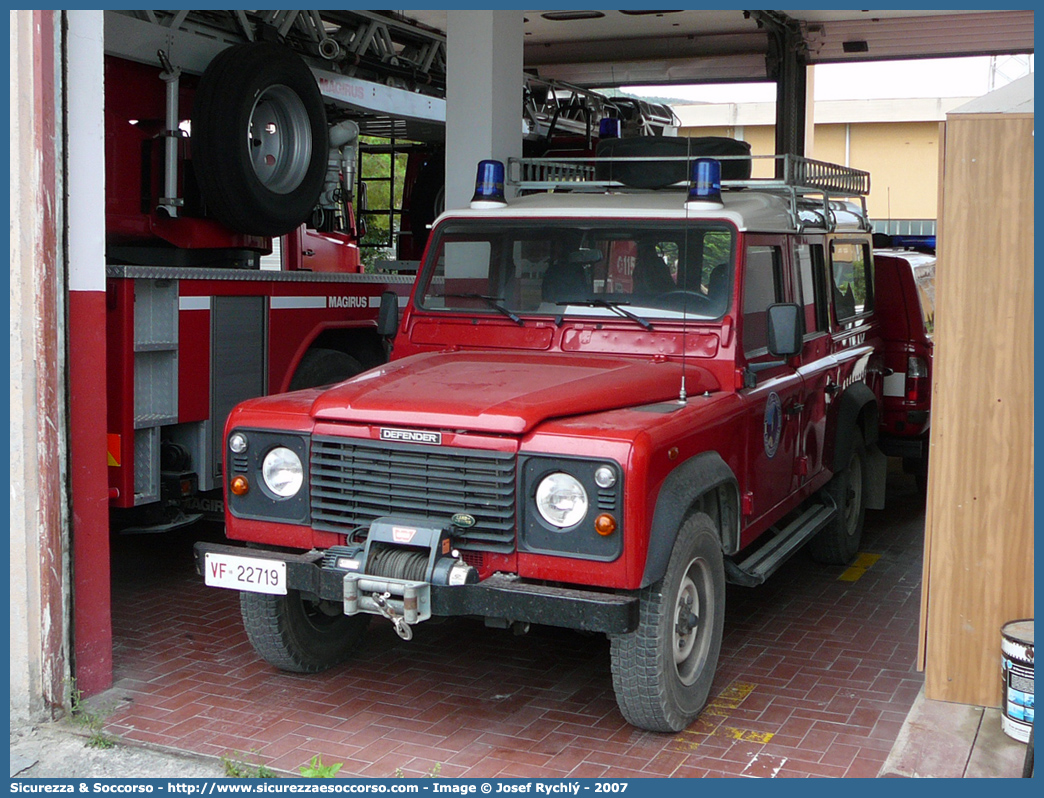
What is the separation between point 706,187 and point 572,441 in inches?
74.5

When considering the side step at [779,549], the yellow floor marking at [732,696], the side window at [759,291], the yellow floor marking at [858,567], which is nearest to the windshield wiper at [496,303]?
the side window at [759,291]

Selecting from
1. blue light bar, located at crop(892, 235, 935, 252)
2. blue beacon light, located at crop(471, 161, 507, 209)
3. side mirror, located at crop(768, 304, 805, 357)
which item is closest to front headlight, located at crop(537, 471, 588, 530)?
side mirror, located at crop(768, 304, 805, 357)

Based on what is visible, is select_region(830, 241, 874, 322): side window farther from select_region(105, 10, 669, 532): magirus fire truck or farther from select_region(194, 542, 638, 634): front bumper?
select_region(194, 542, 638, 634): front bumper

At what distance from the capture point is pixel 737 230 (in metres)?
5.27

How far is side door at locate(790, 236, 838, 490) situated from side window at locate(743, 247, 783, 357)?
0.27 metres

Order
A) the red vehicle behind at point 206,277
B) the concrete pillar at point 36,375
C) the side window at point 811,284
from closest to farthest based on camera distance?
the concrete pillar at point 36,375 → the red vehicle behind at point 206,277 → the side window at point 811,284

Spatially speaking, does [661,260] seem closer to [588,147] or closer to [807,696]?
[807,696]

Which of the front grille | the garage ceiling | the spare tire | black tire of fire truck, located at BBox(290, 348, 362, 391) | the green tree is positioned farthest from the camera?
the garage ceiling

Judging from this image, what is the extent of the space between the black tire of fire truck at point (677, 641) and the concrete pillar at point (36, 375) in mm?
2203

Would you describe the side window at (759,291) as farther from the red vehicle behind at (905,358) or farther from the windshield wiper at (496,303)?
the red vehicle behind at (905,358)

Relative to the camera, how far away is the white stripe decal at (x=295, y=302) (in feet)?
21.5

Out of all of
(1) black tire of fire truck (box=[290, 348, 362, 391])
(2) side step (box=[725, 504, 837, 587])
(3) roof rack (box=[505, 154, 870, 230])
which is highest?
(3) roof rack (box=[505, 154, 870, 230])

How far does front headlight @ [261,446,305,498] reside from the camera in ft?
14.7

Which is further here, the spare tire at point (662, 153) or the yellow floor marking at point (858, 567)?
the yellow floor marking at point (858, 567)
